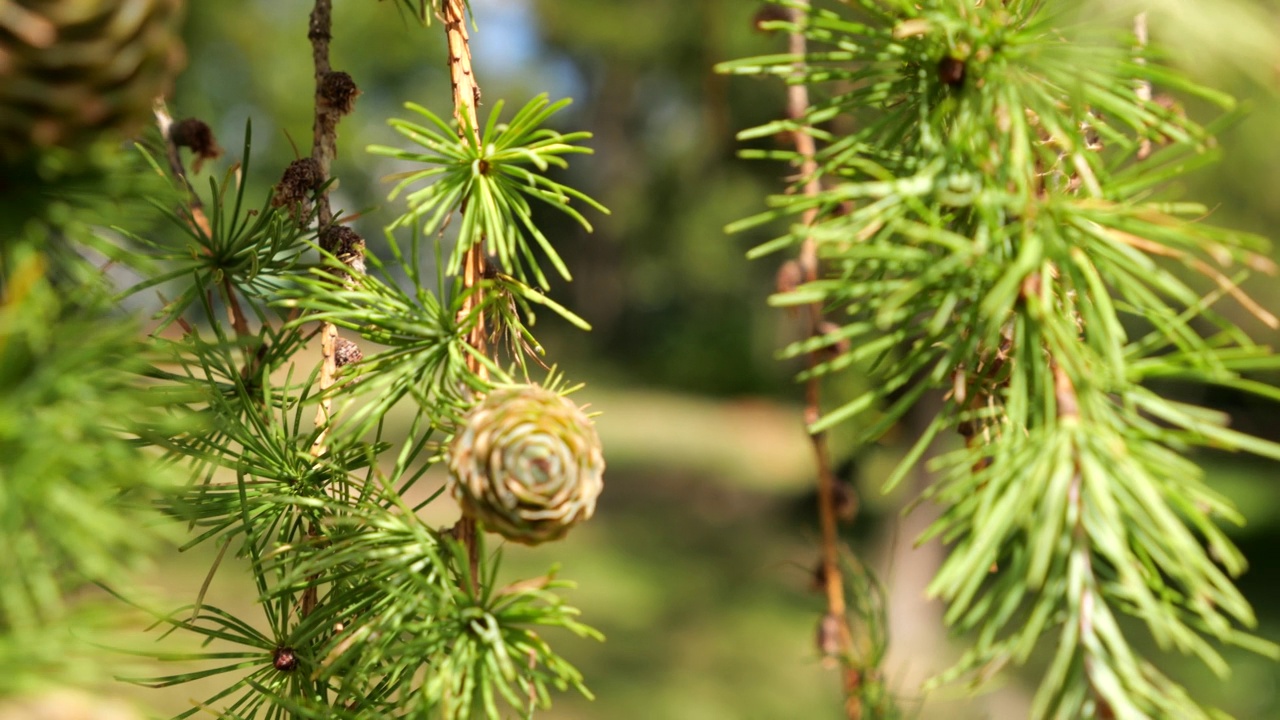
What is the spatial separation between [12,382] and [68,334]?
19mm

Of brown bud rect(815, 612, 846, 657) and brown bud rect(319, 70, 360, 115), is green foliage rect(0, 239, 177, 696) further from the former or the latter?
brown bud rect(815, 612, 846, 657)

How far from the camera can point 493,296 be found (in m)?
0.37

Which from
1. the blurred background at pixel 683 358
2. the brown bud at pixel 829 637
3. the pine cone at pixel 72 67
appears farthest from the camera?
the blurred background at pixel 683 358

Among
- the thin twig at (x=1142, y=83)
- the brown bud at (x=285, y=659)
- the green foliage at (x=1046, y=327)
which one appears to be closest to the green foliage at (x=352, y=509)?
the brown bud at (x=285, y=659)

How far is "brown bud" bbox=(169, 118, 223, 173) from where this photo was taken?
1.38 feet

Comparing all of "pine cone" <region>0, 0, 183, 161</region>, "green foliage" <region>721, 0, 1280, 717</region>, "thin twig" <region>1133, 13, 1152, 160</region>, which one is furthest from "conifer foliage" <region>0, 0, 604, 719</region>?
"thin twig" <region>1133, 13, 1152, 160</region>

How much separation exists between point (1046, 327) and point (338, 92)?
0.34 metres

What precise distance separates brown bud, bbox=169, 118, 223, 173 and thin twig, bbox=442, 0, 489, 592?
131 millimetres

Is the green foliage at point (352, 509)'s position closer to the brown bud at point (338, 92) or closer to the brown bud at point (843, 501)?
the brown bud at point (338, 92)

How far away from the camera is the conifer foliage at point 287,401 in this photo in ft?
0.76

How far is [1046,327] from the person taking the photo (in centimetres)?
30

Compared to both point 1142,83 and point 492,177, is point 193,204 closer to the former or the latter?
point 492,177

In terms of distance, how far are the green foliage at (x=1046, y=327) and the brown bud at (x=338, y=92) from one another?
20cm

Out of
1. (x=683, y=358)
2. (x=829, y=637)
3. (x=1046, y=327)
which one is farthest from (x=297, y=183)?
(x=683, y=358)
